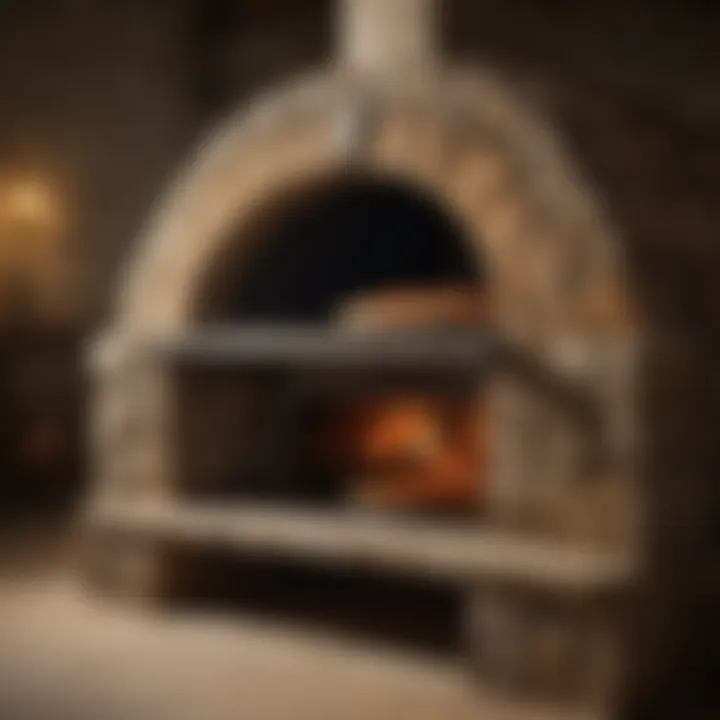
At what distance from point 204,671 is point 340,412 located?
1.33m

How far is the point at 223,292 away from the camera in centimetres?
396

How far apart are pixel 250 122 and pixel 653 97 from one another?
1156 mm

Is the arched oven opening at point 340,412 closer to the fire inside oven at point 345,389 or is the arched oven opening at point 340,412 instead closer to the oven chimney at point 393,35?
the fire inside oven at point 345,389

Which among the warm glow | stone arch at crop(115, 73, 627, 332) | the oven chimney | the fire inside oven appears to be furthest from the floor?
the warm glow

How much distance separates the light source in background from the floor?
232 centimetres

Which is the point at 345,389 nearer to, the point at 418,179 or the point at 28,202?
the point at 418,179

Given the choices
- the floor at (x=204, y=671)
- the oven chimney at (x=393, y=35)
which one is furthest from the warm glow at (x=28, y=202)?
the oven chimney at (x=393, y=35)

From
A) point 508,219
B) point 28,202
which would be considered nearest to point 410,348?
point 508,219

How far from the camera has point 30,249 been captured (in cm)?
625

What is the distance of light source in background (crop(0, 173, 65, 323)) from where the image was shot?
20.2 feet

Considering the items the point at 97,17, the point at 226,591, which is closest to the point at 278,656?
the point at 226,591

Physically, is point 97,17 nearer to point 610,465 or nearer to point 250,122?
point 250,122

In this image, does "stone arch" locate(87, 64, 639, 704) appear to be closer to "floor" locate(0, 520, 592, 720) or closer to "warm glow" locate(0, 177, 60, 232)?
"floor" locate(0, 520, 592, 720)

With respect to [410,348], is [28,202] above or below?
above
